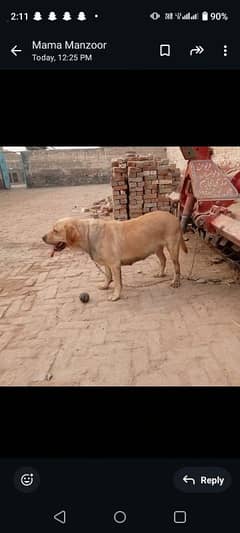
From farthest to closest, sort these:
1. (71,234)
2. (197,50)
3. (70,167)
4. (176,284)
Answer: (70,167) → (176,284) → (71,234) → (197,50)

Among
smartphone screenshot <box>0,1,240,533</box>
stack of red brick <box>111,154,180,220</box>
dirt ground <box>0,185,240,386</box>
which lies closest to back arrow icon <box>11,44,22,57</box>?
smartphone screenshot <box>0,1,240,533</box>

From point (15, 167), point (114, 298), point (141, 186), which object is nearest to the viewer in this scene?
point (114, 298)

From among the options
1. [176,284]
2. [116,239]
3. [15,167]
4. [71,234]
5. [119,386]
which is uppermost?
[15,167]

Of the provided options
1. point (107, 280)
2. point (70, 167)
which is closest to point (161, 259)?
point (107, 280)

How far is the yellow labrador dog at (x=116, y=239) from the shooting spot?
109 inches

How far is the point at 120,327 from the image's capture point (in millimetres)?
2277

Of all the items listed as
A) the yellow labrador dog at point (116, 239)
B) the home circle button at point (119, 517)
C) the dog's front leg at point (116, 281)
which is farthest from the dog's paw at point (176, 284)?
the home circle button at point (119, 517)

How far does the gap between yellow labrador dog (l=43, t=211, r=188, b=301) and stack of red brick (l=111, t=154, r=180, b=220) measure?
2863mm

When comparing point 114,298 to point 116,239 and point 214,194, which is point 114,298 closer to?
point 116,239

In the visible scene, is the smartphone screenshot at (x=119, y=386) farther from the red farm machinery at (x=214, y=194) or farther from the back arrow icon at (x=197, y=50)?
the red farm machinery at (x=214, y=194)

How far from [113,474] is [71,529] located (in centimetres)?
13

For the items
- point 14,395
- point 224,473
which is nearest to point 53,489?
point 14,395

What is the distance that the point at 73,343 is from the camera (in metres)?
2.06

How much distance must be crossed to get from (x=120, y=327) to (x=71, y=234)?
0.99 metres
